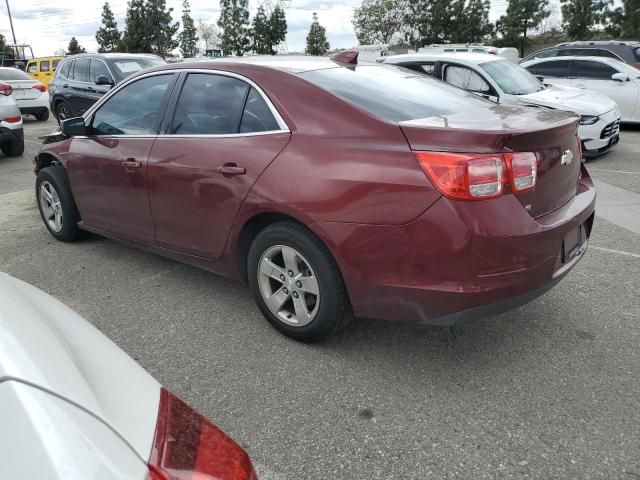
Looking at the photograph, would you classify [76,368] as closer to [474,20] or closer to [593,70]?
[593,70]

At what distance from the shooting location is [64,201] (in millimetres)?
4691

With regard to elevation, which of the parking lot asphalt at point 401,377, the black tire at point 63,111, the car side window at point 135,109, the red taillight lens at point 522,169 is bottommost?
the parking lot asphalt at point 401,377

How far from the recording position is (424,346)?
314cm

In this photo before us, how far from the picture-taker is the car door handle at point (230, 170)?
311 centimetres

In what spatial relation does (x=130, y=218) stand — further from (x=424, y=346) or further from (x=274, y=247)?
(x=424, y=346)

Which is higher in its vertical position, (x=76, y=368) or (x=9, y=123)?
(x=76, y=368)

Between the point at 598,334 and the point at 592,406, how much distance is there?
2.52 feet

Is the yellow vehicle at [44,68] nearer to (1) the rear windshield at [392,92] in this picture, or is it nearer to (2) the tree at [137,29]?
(1) the rear windshield at [392,92]

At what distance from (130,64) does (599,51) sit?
35.2ft

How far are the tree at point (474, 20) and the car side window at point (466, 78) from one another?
3935 cm

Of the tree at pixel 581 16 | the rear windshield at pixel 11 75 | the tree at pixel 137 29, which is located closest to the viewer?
the rear windshield at pixel 11 75

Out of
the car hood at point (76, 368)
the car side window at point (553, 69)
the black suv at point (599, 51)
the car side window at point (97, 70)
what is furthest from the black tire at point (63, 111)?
the car hood at point (76, 368)

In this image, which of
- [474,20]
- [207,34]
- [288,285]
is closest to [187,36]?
[207,34]

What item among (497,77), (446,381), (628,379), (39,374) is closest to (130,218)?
(446,381)
